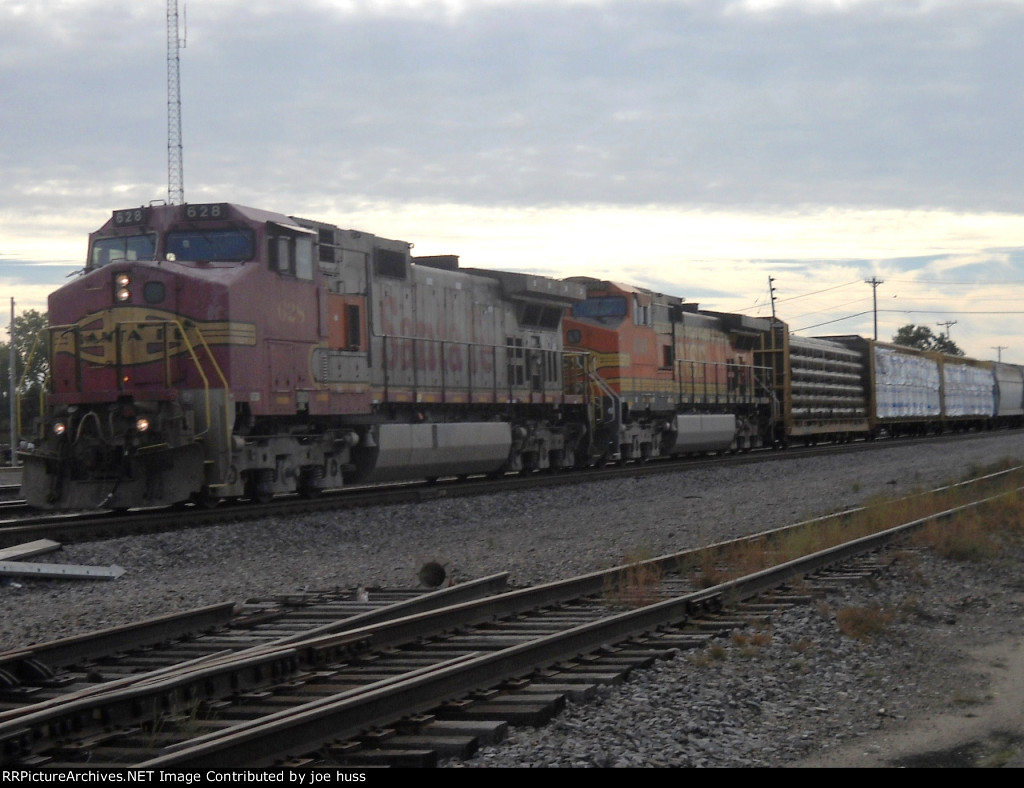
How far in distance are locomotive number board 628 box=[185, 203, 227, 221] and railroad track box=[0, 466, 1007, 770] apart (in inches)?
280

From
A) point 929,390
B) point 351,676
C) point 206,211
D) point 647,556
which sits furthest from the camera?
point 929,390

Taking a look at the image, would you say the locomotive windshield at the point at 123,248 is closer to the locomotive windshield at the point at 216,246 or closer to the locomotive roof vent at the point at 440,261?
the locomotive windshield at the point at 216,246

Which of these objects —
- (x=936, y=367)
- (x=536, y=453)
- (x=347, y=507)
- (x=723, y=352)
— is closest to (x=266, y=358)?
(x=347, y=507)

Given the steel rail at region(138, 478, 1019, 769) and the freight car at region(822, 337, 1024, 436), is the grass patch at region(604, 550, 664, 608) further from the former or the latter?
the freight car at region(822, 337, 1024, 436)

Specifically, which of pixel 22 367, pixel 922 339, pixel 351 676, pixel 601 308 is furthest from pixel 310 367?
pixel 922 339

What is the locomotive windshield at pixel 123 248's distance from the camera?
14227 millimetres

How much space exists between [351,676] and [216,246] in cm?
919

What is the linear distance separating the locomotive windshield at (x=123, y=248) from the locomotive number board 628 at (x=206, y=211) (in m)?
0.54

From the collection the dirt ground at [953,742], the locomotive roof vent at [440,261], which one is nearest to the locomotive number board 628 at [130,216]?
the locomotive roof vent at [440,261]

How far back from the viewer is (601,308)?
24.8 meters

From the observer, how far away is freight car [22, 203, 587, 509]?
13258mm

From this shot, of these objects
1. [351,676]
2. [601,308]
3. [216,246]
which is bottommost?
[351,676]

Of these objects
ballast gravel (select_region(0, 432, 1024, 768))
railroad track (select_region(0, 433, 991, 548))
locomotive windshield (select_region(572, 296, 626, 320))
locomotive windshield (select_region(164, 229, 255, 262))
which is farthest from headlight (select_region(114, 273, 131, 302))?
locomotive windshield (select_region(572, 296, 626, 320))

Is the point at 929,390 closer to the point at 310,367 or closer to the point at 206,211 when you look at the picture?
the point at 310,367
